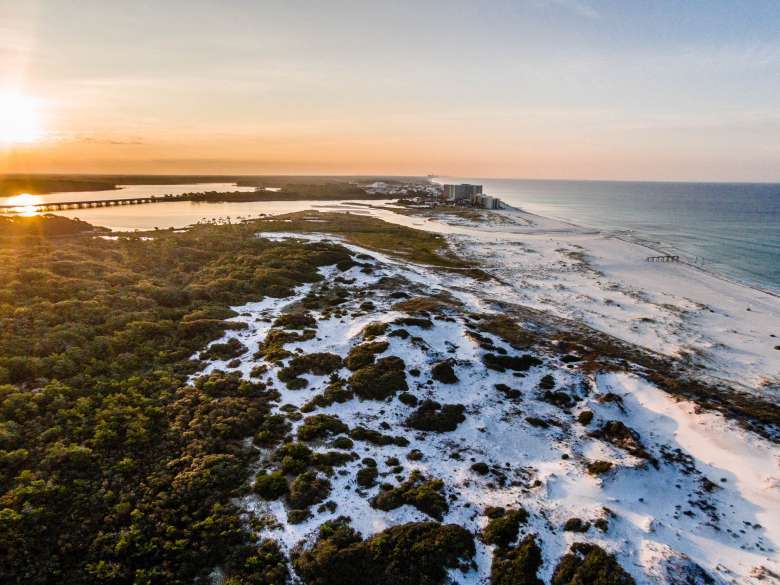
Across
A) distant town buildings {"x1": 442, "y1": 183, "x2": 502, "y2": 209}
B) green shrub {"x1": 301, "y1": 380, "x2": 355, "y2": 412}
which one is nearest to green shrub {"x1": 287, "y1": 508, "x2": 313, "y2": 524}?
green shrub {"x1": 301, "y1": 380, "x2": 355, "y2": 412}

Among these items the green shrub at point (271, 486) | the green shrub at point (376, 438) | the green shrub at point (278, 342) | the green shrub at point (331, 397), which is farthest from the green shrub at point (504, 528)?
the green shrub at point (278, 342)

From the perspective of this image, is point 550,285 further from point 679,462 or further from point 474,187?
point 474,187

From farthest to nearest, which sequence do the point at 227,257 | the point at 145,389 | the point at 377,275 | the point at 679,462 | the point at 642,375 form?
the point at 227,257
the point at 377,275
the point at 642,375
the point at 145,389
the point at 679,462

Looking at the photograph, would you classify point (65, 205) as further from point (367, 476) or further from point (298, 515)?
point (298, 515)

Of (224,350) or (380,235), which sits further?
(380,235)

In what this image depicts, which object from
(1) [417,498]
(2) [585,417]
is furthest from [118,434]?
(2) [585,417]

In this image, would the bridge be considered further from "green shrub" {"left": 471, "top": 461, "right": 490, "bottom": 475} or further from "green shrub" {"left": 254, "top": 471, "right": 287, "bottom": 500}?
"green shrub" {"left": 471, "top": 461, "right": 490, "bottom": 475}

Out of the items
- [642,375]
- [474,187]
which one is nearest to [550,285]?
[642,375]

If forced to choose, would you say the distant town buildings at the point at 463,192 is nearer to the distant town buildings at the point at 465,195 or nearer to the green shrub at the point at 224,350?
the distant town buildings at the point at 465,195
